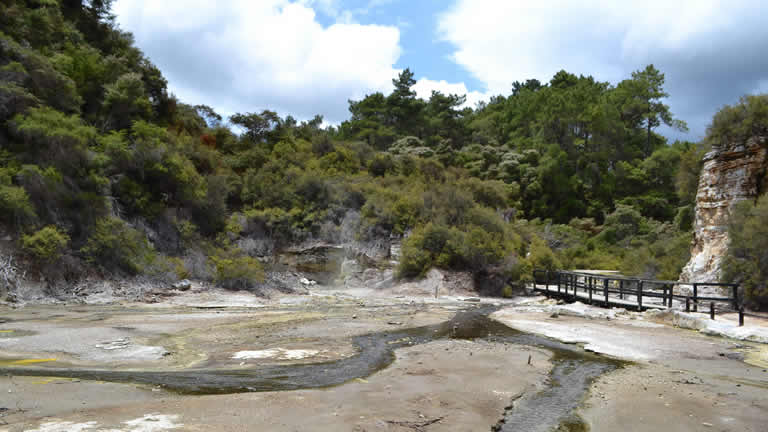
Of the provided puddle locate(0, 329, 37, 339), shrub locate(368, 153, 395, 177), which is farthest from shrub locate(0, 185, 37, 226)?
shrub locate(368, 153, 395, 177)

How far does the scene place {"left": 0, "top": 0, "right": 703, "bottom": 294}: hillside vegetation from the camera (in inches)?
917

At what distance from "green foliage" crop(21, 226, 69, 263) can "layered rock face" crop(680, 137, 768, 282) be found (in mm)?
28529

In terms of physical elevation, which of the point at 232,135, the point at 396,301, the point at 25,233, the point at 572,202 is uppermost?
the point at 232,135

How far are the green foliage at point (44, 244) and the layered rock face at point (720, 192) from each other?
28.5 meters

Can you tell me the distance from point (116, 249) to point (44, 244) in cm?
331

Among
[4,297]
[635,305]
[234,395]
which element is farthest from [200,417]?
[635,305]

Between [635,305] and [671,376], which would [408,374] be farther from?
[635,305]

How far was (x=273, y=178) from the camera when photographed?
37.8m

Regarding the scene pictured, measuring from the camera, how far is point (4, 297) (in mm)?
17719

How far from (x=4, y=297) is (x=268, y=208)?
764 inches

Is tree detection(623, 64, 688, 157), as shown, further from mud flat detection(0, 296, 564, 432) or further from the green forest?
mud flat detection(0, 296, 564, 432)

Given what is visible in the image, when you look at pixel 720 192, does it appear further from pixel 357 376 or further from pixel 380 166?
pixel 380 166

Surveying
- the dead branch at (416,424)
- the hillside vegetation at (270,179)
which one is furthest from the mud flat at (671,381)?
the hillside vegetation at (270,179)

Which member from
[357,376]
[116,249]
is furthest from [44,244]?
[357,376]
